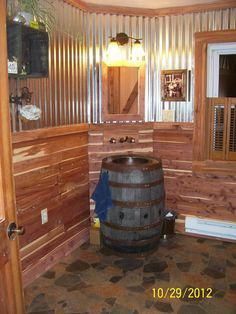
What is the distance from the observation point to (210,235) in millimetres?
3432

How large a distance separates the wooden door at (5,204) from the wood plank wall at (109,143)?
207 centimetres

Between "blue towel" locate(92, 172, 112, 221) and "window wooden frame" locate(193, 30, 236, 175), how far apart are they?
109 centimetres

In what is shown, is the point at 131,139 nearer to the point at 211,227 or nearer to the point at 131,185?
the point at 131,185

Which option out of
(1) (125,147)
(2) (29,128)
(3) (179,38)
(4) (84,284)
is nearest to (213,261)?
(4) (84,284)

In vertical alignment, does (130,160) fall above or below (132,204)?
above

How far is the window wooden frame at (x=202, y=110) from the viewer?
3203mm

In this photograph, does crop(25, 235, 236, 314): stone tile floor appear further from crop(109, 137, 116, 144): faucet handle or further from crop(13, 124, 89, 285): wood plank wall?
crop(109, 137, 116, 144): faucet handle

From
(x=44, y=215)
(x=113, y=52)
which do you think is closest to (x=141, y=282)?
(x=44, y=215)

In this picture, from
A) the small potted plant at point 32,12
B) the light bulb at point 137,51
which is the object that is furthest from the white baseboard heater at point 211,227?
the small potted plant at point 32,12

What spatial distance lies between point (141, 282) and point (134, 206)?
629 mm

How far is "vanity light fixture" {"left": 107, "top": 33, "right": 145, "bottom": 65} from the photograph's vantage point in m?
3.26

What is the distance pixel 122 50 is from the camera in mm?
3387

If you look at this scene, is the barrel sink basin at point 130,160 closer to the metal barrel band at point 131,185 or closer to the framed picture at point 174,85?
the metal barrel band at point 131,185

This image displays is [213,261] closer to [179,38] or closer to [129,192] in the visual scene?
[129,192]
